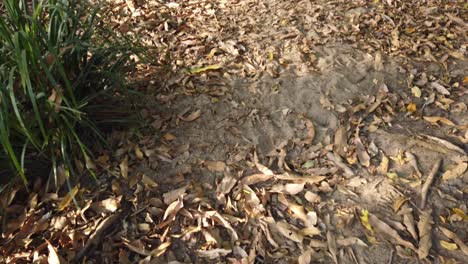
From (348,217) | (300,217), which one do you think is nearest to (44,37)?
(300,217)

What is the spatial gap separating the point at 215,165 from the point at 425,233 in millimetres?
1152

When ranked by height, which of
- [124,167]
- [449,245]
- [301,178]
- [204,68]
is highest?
[204,68]

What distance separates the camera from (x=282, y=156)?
2.45m

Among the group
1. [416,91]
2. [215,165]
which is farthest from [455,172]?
[215,165]

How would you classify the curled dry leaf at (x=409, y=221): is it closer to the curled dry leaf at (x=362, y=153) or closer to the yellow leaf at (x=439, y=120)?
the curled dry leaf at (x=362, y=153)

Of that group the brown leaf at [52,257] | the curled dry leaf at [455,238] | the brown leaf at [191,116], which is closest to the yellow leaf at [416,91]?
the curled dry leaf at [455,238]

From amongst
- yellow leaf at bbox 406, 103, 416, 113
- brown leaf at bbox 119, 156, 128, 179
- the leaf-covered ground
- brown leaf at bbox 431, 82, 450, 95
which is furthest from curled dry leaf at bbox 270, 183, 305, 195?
brown leaf at bbox 431, 82, 450, 95

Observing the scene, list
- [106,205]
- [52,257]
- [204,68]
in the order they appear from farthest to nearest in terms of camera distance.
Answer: [204,68] → [106,205] → [52,257]

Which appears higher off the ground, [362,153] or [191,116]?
[191,116]

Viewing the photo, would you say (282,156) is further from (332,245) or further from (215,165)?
(332,245)

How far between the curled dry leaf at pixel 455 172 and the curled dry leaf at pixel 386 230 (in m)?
0.48

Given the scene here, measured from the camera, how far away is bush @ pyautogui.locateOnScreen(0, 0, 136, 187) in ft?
6.55

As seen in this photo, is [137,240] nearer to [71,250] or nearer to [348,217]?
[71,250]

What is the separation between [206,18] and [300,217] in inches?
79.4
